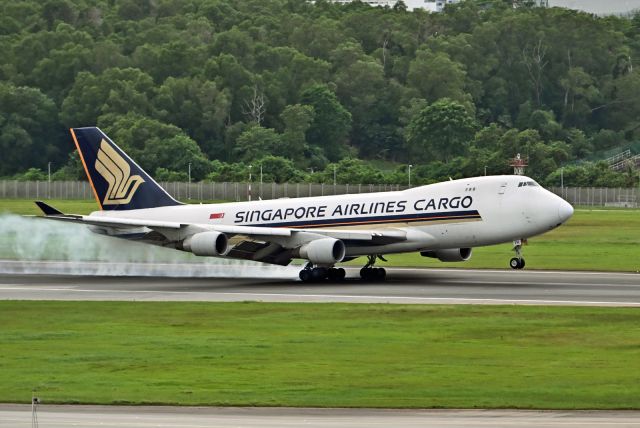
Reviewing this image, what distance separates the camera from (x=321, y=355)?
1497 inches

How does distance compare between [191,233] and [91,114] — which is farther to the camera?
[91,114]

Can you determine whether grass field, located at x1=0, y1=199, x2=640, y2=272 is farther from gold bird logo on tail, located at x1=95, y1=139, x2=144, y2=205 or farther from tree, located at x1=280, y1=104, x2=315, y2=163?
tree, located at x1=280, y1=104, x2=315, y2=163

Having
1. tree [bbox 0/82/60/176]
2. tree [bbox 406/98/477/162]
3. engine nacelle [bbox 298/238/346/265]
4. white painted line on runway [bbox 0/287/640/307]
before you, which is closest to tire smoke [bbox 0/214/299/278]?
engine nacelle [bbox 298/238/346/265]

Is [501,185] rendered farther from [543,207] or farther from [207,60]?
[207,60]

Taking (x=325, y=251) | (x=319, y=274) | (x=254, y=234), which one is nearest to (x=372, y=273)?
(x=319, y=274)

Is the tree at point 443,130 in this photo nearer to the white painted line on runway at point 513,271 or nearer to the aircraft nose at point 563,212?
the white painted line on runway at point 513,271

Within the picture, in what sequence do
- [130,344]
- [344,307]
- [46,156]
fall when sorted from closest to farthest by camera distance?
[130,344] → [344,307] → [46,156]

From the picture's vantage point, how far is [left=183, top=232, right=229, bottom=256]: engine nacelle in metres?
61.4

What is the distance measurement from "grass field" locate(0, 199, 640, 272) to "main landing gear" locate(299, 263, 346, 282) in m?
11.3

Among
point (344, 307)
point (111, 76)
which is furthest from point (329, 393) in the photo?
point (111, 76)

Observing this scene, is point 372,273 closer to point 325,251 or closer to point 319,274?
point 319,274

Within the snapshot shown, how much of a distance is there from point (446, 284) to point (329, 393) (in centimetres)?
2912

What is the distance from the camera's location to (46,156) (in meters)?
176

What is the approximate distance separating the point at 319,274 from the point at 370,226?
312 cm
